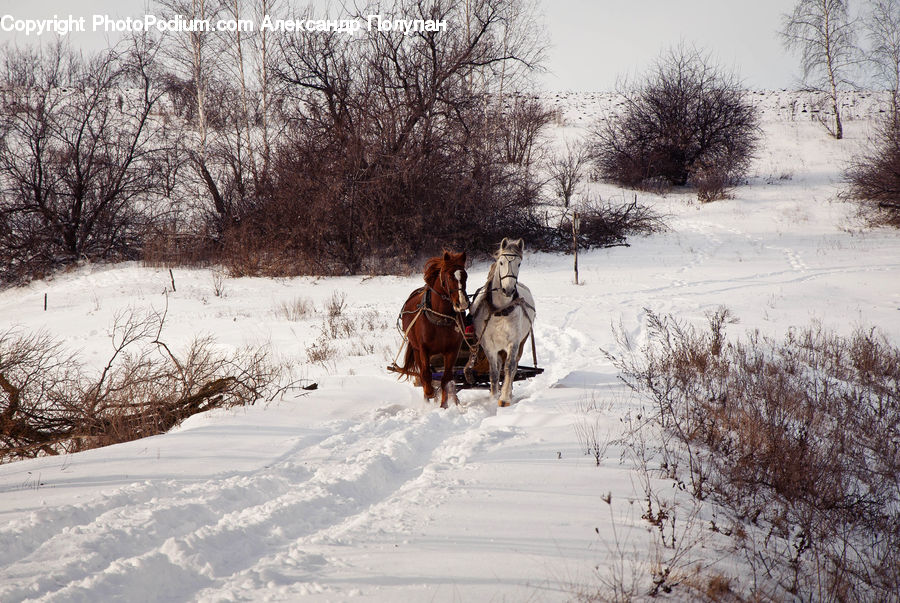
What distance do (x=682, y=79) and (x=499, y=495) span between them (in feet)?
110

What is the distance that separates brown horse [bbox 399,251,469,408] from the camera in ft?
18.5

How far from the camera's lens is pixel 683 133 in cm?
2911

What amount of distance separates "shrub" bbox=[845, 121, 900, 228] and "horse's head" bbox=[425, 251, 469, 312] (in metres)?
23.5

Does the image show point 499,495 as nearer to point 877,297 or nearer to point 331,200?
point 877,297

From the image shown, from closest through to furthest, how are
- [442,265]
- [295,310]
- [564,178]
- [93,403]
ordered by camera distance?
[93,403] < [442,265] < [295,310] < [564,178]

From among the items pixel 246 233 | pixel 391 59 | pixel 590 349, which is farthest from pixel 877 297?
pixel 246 233

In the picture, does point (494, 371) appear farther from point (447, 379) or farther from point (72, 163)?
point (72, 163)

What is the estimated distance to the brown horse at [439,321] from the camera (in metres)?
5.63

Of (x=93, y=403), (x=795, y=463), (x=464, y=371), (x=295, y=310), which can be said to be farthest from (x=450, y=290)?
(x=295, y=310)

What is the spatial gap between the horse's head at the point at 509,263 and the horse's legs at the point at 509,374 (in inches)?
29.8

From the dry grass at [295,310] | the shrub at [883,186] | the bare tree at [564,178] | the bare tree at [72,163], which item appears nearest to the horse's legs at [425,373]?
the dry grass at [295,310]

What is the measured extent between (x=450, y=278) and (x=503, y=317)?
86 centimetres

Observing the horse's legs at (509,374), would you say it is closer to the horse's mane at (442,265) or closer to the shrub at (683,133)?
the horse's mane at (442,265)

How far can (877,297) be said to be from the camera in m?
12.2
